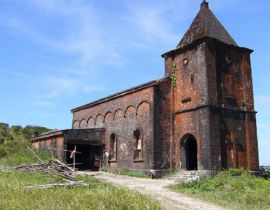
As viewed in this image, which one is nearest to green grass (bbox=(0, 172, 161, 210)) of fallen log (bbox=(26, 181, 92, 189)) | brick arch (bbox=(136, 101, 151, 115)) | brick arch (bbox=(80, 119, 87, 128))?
fallen log (bbox=(26, 181, 92, 189))

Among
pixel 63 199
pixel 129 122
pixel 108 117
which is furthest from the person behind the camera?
pixel 108 117

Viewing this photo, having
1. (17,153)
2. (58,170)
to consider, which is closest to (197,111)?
(58,170)

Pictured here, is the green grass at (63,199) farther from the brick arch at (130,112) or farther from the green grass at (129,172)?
the brick arch at (130,112)

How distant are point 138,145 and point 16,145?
15.5m

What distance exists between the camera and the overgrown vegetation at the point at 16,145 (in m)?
28.4

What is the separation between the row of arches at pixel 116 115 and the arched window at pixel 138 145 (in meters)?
1.36

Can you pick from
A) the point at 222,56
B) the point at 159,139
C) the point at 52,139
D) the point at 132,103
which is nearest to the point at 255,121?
the point at 222,56

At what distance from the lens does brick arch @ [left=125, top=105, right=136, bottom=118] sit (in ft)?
90.1

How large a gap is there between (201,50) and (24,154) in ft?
58.4

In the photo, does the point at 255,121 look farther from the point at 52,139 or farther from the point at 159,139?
the point at 52,139

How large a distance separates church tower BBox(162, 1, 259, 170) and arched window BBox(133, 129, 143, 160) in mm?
2339

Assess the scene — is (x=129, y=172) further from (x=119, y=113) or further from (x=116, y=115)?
(x=116, y=115)

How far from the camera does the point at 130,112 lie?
91.6 ft

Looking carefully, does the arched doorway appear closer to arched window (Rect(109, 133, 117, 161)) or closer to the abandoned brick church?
the abandoned brick church
